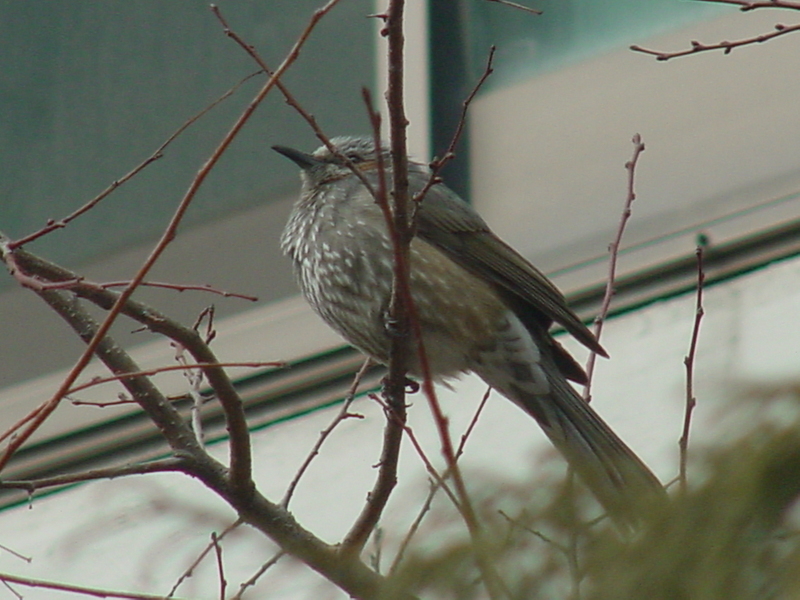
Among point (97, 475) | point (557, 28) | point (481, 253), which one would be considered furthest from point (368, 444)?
point (97, 475)

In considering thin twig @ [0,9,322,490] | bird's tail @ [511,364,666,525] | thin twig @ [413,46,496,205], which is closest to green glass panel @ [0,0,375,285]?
bird's tail @ [511,364,666,525]

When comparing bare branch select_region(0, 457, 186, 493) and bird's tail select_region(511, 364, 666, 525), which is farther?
bird's tail select_region(511, 364, 666, 525)

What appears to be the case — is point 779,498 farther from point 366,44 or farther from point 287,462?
point 366,44

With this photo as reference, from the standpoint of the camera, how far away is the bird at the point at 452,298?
435 centimetres

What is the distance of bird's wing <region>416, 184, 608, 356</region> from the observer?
4.58 m

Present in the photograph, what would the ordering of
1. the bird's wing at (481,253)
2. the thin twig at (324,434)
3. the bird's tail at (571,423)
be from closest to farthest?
the thin twig at (324,434) < the bird's tail at (571,423) < the bird's wing at (481,253)

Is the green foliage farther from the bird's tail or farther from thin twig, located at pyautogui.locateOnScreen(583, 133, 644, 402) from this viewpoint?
thin twig, located at pyautogui.locateOnScreen(583, 133, 644, 402)

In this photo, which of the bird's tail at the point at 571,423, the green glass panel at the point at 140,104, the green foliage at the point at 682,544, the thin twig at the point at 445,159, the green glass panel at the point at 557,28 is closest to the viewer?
the green foliage at the point at 682,544

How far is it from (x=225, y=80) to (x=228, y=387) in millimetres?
5505

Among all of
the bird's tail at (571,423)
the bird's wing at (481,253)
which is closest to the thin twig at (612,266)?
the bird's tail at (571,423)

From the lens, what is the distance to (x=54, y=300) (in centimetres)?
335

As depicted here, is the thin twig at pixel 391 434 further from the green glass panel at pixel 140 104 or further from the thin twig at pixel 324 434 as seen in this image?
the green glass panel at pixel 140 104

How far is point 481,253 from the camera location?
→ 185 inches

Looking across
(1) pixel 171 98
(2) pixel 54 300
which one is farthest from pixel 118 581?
(2) pixel 54 300
